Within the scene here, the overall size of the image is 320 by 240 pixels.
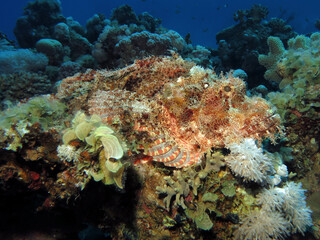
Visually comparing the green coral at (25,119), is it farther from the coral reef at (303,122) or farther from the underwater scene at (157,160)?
the coral reef at (303,122)

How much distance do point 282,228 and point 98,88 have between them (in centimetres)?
444

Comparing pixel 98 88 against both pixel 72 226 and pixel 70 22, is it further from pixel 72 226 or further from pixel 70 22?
pixel 70 22

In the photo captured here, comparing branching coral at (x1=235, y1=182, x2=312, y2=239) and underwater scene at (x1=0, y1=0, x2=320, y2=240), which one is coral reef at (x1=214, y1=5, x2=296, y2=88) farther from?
branching coral at (x1=235, y1=182, x2=312, y2=239)

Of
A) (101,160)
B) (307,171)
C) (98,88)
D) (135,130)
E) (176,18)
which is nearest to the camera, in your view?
(101,160)

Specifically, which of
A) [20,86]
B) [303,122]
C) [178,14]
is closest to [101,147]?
[303,122]

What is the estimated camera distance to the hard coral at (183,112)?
126 inches

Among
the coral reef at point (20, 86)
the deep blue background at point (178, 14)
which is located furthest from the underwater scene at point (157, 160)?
the deep blue background at point (178, 14)

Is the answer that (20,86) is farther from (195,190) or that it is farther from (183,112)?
(195,190)

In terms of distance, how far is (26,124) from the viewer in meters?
2.86

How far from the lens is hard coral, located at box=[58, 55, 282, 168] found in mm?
3213

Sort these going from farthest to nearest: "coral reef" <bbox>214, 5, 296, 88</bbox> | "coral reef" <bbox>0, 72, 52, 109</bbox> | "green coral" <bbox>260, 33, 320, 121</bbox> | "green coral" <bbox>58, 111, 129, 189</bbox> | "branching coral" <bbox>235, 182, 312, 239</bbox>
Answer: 1. "coral reef" <bbox>214, 5, 296, 88</bbox>
2. "coral reef" <bbox>0, 72, 52, 109</bbox>
3. "green coral" <bbox>260, 33, 320, 121</bbox>
4. "branching coral" <bbox>235, 182, 312, 239</bbox>
5. "green coral" <bbox>58, 111, 129, 189</bbox>

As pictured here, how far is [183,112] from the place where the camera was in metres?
3.54

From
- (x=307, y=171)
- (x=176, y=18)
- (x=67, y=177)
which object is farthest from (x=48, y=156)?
(x=176, y=18)

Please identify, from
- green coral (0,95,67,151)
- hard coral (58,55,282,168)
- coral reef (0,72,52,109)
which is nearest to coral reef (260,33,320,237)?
hard coral (58,55,282,168)
